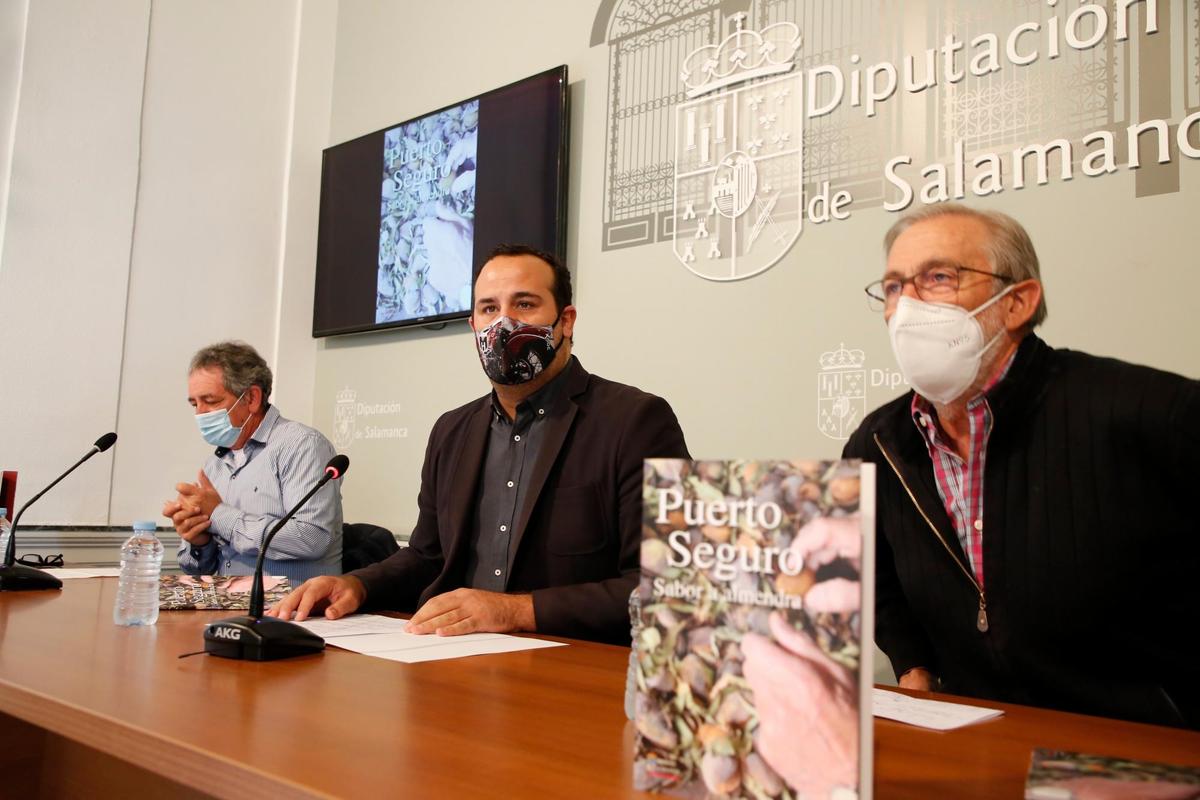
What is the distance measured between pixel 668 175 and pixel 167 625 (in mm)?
2181

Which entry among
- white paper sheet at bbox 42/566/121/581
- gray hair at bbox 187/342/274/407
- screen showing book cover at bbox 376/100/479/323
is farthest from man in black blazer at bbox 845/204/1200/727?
gray hair at bbox 187/342/274/407

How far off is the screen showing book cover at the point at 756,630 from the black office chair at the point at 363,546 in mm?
2508

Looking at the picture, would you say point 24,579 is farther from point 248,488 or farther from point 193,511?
point 248,488

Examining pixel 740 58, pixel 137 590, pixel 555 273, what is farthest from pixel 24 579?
pixel 740 58

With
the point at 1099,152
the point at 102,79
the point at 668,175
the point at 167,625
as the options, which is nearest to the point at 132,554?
the point at 167,625

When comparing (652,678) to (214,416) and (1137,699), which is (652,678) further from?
(214,416)

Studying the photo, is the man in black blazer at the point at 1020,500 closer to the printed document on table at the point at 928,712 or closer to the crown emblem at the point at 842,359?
the printed document on table at the point at 928,712

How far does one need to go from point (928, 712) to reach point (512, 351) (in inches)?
54.2

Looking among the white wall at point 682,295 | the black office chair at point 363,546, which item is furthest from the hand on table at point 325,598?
the white wall at point 682,295

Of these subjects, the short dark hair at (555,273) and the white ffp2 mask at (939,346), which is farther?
the short dark hair at (555,273)

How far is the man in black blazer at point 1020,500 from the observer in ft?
4.57

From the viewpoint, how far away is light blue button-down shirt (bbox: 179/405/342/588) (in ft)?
9.45

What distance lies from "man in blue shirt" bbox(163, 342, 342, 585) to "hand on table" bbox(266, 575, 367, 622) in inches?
44.2

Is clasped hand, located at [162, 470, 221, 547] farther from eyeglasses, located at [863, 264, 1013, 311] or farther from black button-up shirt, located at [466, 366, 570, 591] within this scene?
eyeglasses, located at [863, 264, 1013, 311]
